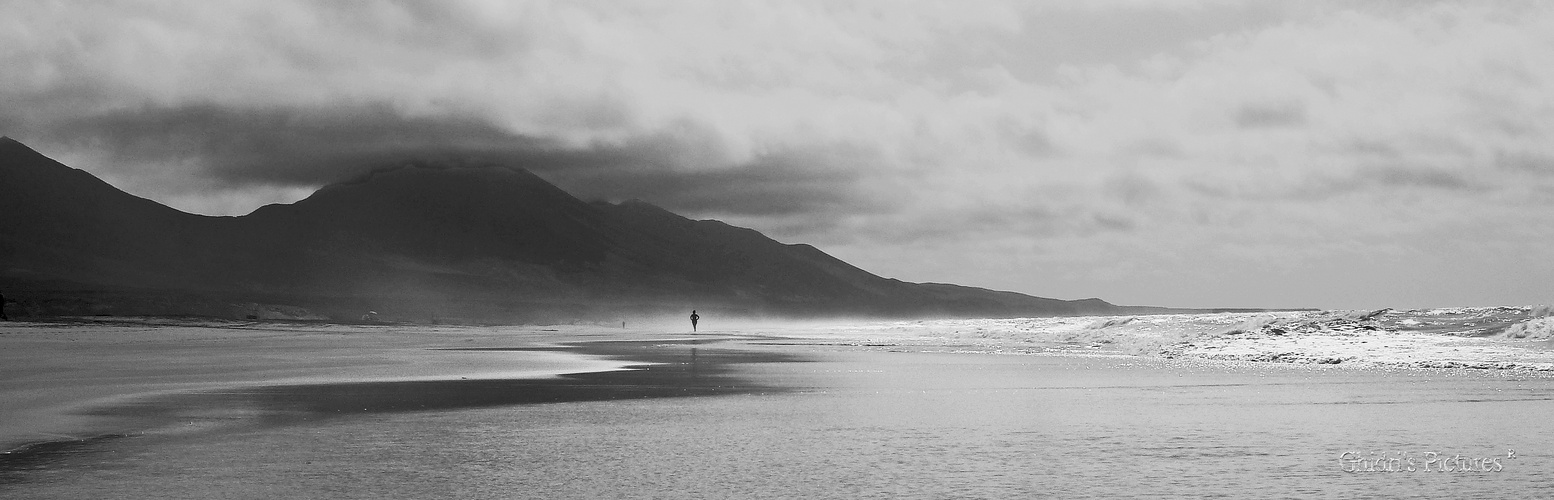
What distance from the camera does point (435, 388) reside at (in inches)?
932

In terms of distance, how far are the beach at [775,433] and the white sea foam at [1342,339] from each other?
207cm

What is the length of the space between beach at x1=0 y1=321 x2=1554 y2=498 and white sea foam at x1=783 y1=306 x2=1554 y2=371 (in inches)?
81.4

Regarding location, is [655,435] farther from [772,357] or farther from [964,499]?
[772,357]

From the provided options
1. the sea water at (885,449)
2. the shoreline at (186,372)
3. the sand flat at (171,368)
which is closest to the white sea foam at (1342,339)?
the sea water at (885,449)

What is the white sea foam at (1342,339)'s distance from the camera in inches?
1184

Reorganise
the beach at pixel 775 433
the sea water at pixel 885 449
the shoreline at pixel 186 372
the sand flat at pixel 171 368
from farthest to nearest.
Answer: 1. the sand flat at pixel 171 368
2. the shoreline at pixel 186 372
3. the beach at pixel 775 433
4. the sea water at pixel 885 449

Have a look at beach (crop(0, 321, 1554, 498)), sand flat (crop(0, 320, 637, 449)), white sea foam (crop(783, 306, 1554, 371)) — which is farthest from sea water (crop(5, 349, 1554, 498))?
white sea foam (crop(783, 306, 1554, 371))

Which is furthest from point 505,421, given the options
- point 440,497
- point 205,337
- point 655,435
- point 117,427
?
point 205,337

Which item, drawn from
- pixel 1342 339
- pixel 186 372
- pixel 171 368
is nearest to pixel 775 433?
pixel 186 372

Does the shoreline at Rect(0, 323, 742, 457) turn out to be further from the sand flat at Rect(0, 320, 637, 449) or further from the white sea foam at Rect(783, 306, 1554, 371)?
the white sea foam at Rect(783, 306, 1554, 371)

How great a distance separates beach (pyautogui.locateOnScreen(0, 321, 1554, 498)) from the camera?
11.5 m

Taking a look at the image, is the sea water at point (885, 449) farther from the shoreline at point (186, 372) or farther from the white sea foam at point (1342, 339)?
the white sea foam at point (1342, 339)

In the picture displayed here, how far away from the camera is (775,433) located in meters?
15.7

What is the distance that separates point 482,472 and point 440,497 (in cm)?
148
